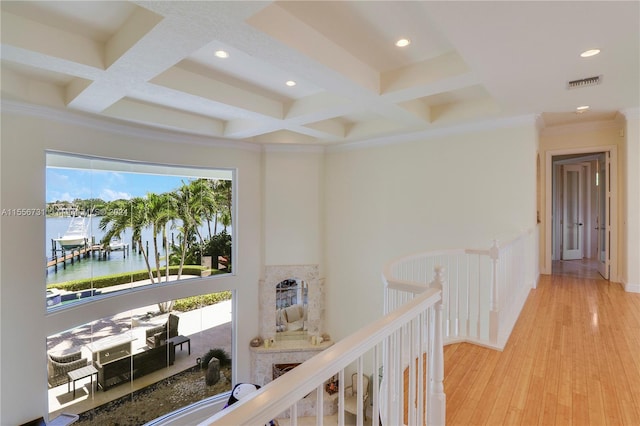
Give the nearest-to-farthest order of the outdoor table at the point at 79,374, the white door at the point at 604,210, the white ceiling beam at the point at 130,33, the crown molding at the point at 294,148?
the white ceiling beam at the point at 130,33 → the outdoor table at the point at 79,374 → the white door at the point at 604,210 → the crown molding at the point at 294,148

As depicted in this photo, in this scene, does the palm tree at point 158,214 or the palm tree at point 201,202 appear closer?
the palm tree at point 158,214

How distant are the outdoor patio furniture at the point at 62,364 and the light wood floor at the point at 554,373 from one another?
5.70 m

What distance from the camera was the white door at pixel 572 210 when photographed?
7.25 metres

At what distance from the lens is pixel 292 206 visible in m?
7.53

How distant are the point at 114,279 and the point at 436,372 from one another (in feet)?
19.1

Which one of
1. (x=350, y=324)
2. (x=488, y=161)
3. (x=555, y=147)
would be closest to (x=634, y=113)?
(x=555, y=147)

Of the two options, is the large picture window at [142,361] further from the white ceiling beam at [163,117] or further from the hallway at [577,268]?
the hallway at [577,268]

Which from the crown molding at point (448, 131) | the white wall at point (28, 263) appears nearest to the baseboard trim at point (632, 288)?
the crown molding at point (448, 131)

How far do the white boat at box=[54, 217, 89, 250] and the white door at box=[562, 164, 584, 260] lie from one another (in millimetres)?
9863

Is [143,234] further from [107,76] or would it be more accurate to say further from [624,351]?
[624,351]

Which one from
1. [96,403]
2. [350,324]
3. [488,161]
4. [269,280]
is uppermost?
[488,161]

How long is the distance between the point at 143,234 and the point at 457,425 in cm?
613

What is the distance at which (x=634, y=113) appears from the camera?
4578mm

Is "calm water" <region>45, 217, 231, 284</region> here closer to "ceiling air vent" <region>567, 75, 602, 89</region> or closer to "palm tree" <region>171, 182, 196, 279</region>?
"palm tree" <region>171, 182, 196, 279</region>
